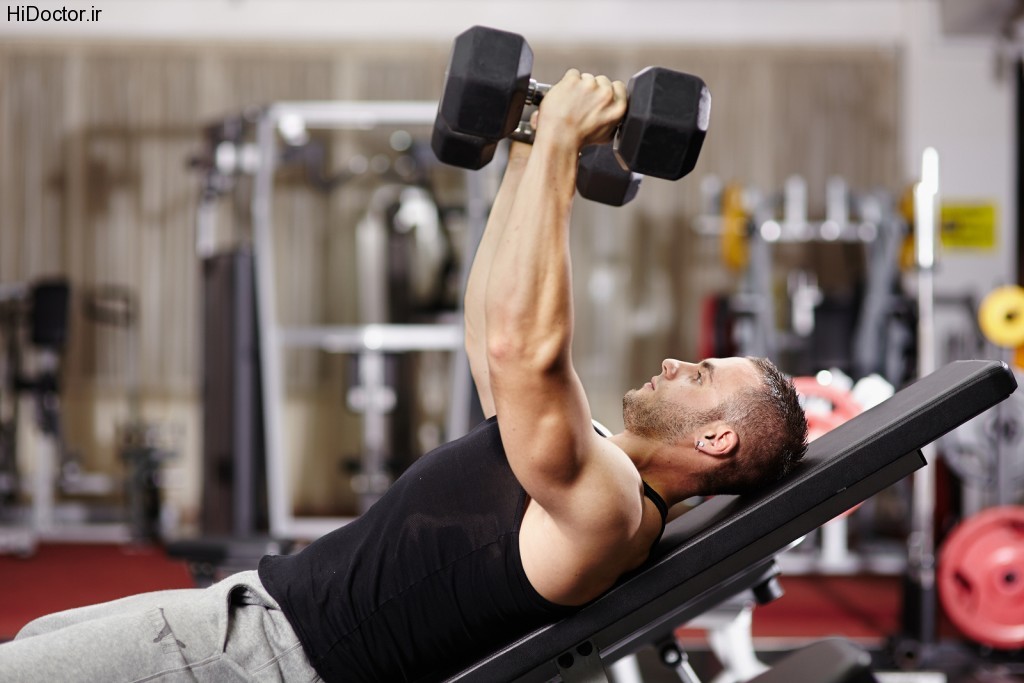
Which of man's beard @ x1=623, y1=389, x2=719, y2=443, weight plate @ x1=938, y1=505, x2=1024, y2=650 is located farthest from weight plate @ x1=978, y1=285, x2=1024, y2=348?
man's beard @ x1=623, y1=389, x2=719, y2=443

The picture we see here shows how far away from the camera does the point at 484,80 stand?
1206 millimetres

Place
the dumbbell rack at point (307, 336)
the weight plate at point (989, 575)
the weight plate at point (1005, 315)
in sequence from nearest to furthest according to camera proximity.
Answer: the weight plate at point (989, 575) < the weight plate at point (1005, 315) < the dumbbell rack at point (307, 336)

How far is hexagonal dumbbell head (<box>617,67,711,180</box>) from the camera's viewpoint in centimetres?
118

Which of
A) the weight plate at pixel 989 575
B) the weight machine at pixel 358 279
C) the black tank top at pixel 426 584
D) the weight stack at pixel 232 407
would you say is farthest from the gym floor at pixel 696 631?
the black tank top at pixel 426 584

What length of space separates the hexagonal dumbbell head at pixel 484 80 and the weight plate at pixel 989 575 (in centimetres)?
250

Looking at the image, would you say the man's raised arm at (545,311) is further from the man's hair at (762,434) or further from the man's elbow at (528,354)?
the man's hair at (762,434)

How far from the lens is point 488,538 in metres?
1.33

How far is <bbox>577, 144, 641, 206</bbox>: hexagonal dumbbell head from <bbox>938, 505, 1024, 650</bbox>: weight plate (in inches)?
85.7

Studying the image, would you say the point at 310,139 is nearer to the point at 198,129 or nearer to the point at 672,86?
the point at 198,129

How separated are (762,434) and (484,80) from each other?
64 centimetres

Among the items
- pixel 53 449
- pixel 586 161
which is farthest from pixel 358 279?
pixel 586 161

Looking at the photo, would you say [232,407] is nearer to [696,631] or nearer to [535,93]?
[696,631]

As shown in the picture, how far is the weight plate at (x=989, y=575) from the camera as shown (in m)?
3.07

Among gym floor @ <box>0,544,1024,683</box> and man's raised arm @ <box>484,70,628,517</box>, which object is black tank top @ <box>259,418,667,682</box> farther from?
gym floor @ <box>0,544,1024,683</box>
